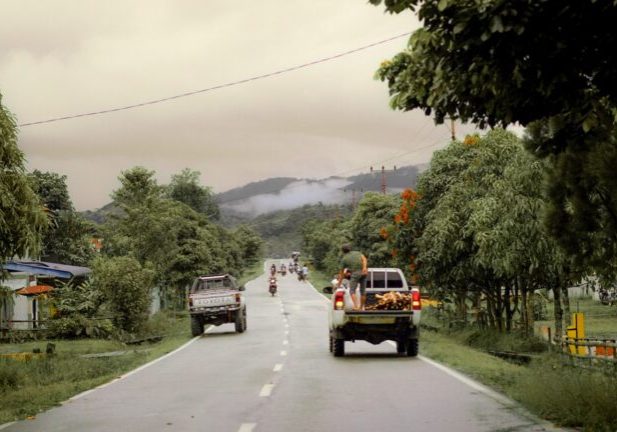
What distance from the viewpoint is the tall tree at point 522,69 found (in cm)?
613

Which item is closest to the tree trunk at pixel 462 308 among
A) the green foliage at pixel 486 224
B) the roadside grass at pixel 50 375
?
the green foliage at pixel 486 224

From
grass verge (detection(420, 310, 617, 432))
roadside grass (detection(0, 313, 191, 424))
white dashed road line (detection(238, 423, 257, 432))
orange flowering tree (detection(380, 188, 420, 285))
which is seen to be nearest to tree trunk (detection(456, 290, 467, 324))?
orange flowering tree (detection(380, 188, 420, 285))

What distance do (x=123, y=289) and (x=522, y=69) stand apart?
31828 mm

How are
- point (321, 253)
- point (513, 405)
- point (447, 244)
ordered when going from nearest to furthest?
point (513, 405), point (447, 244), point (321, 253)

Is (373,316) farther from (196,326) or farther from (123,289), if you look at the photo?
(123,289)

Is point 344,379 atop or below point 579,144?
below

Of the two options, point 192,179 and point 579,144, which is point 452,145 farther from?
point 192,179

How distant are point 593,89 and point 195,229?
52.9 metres

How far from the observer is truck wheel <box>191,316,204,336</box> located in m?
31.5

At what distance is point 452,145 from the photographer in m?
32.2

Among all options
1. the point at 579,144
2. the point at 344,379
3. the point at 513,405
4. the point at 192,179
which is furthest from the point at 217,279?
the point at 192,179

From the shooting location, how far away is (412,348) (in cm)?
1950

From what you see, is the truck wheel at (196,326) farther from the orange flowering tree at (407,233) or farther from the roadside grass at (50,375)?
the orange flowering tree at (407,233)

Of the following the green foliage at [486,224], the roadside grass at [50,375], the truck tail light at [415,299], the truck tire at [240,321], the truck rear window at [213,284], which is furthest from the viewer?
the truck rear window at [213,284]
